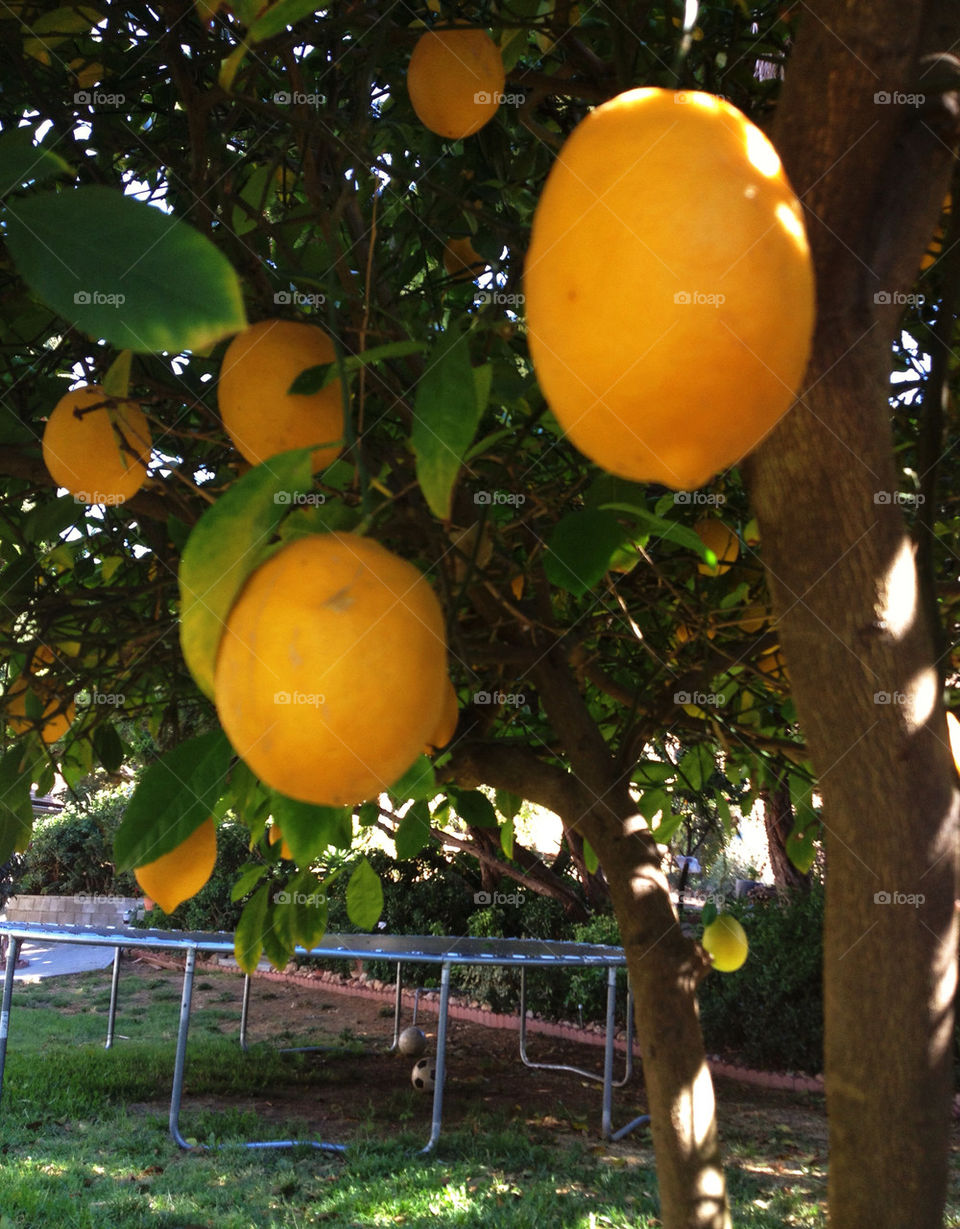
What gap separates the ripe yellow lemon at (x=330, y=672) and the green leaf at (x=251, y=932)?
1.05 metres

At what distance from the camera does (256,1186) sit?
13.1 ft

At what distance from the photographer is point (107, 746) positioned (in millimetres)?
1812

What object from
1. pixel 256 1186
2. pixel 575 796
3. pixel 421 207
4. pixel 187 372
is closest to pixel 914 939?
pixel 575 796

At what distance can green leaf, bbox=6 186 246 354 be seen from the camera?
0.45 meters

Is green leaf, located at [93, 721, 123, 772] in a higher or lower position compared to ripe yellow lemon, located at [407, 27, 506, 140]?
lower

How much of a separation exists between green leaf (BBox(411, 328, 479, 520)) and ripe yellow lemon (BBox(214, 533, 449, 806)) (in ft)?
0.14

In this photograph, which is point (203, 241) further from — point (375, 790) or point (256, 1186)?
point (256, 1186)

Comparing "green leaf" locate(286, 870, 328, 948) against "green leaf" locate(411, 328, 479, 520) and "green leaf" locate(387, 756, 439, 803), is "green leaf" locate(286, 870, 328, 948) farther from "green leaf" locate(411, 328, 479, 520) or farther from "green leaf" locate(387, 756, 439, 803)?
"green leaf" locate(411, 328, 479, 520)

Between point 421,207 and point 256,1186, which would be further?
point 256,1186

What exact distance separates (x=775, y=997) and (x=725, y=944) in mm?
4063

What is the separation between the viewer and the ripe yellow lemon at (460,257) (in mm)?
1512

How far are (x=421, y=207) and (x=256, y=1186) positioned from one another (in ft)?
12.4

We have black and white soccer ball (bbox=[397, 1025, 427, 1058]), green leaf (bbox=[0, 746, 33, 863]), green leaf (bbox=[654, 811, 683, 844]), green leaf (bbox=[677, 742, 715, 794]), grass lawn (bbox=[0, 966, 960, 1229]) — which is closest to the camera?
green leaf (bbox=[0, 746, 33, 863])

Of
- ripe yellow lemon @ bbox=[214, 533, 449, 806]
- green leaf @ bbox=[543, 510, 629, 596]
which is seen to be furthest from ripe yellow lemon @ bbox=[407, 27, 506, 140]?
ripe yellow lemon @ bbox=[214, 533, 449, 806]
